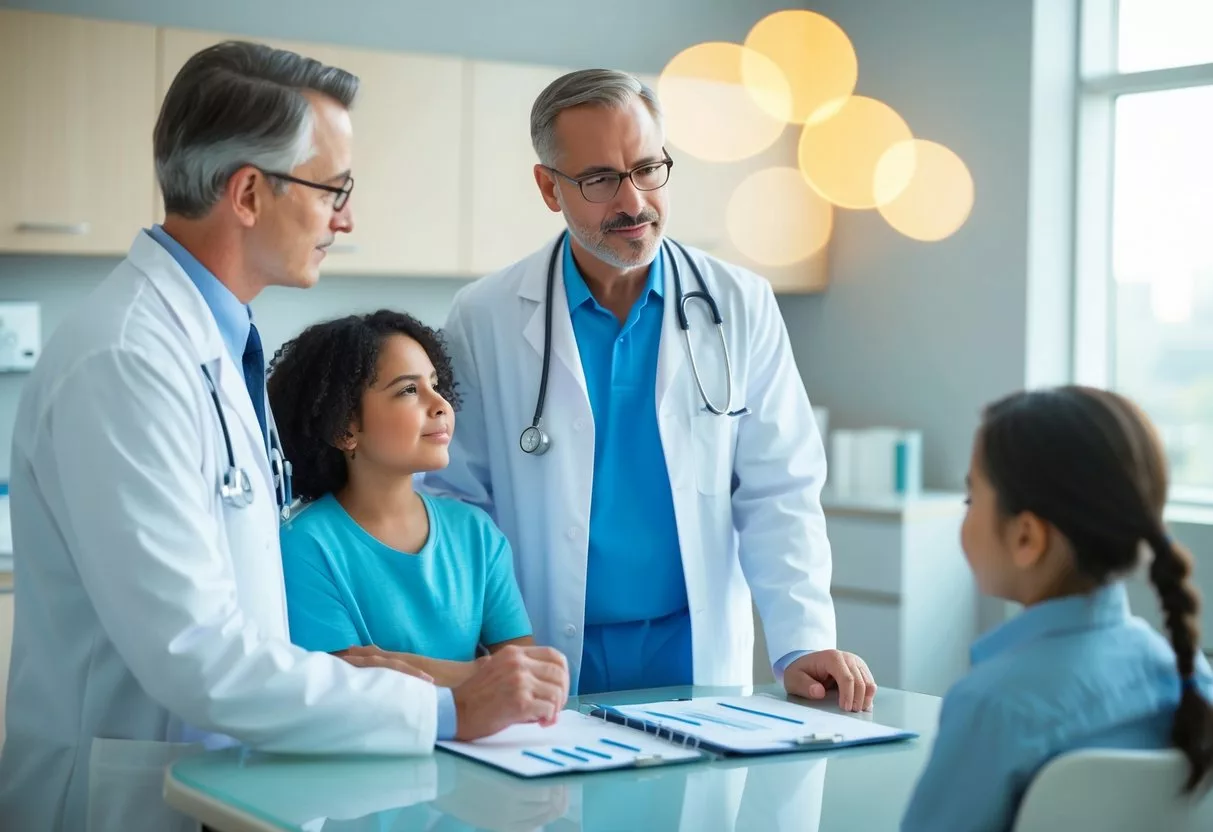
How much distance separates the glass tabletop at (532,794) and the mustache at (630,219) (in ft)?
2.76

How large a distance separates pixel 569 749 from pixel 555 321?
0.84 metres

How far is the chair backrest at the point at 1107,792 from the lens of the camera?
0.99 m

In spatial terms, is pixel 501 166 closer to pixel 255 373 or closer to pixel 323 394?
pixel 323 394

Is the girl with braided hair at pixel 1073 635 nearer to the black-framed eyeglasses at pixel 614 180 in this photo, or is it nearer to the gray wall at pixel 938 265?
the black-framed eyeglasses at pixel 614 180

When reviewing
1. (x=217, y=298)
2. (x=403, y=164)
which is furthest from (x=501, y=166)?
(x=217, y=298)

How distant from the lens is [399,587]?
1767 mm

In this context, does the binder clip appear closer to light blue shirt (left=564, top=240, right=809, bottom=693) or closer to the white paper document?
the white paper document

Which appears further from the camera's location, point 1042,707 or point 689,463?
point 689,463

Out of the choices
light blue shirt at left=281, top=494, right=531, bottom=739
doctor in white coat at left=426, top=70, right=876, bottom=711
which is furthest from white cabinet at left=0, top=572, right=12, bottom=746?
light blue shirt at left=281, top=494, right=531, bottom=739

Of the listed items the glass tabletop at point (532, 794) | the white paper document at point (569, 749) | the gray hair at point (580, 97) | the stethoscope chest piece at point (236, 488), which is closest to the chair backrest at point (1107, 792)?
the glass tabletop at point (532, 794)

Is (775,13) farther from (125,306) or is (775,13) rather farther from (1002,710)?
(1002,710)

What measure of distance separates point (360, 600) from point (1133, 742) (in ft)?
3.21

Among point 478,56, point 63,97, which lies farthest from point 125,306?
point 478,56

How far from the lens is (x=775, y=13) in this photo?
4.56 meters
